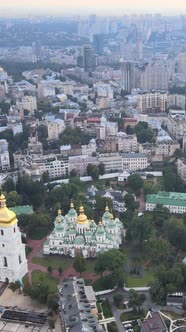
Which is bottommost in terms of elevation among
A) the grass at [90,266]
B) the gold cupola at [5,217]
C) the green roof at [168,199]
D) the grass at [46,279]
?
the grass at [90,266]

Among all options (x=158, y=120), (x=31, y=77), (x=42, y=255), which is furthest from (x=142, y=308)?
(x=31, y=77)

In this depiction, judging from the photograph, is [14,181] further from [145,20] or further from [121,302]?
[145,20]

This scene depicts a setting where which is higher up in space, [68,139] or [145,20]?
[145,20]

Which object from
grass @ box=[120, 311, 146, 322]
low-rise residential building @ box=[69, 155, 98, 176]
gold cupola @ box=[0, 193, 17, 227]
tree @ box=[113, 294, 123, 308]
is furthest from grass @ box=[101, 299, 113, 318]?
low-rise residential building @ box=[69, 155, 98, 176]

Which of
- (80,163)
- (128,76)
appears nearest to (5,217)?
(80,163)

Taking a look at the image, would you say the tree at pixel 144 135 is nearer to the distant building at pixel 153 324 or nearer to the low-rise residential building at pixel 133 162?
the low-rise residential building at pixel 133 162

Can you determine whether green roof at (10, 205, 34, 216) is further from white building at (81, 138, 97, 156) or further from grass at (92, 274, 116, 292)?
white building at (81, 138, 97, 156)

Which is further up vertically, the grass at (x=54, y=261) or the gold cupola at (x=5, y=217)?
the gold cupola at (x=5, y=217)

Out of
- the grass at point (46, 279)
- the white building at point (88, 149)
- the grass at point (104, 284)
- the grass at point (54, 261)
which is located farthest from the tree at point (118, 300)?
the white building at point (88, 149)
